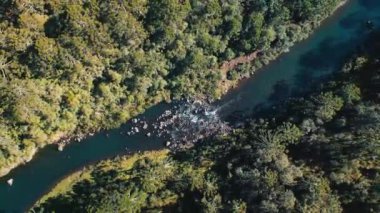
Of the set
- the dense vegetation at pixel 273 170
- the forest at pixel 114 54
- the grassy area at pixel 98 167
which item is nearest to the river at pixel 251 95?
the grassy area at pixel 98 167

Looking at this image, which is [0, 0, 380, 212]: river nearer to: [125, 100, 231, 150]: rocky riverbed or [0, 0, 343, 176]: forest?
[125, 100, 231, 150]: rocky riverbed

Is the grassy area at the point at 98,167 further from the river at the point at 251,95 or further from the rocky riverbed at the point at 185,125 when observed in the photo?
the rocky riverbed at the point at 185,125

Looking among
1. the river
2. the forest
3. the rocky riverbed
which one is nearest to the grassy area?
the river

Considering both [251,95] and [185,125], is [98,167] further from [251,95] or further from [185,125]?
→ [251,95]

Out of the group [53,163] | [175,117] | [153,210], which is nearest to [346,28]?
[175,117]

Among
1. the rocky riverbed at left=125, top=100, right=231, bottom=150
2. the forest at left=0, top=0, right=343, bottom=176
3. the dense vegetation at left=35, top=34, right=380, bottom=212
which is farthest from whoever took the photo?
the rocky riverbed at left=125, top=100, right=231, bottom=150

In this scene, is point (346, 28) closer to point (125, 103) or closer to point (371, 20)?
point (371, 20)
